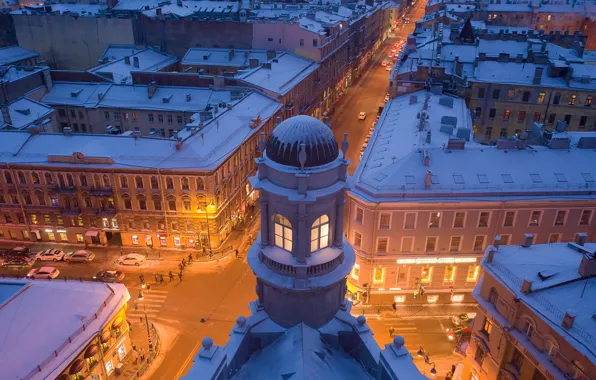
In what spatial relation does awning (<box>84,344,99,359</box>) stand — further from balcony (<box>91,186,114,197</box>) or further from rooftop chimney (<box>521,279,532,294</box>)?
rooftop chimney (<box>521,279,532,294</box>)

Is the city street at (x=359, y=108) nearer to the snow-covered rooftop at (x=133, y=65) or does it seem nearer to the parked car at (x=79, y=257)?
the snow-covered rooftop at (x=133, y=65)

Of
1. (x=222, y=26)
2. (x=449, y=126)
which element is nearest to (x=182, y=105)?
(x=222, y=26)

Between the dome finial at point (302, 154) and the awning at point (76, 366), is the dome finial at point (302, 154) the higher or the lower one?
the higher one

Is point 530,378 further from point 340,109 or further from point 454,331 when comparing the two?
point 340,109

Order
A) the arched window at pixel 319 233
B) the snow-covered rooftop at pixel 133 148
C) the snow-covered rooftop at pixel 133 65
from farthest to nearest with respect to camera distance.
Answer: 1. the snow-covered rooftop at pixel 133 65
2. the snow-covered rooftop at pixel 133 148
3. the arched window at pixel 319 233

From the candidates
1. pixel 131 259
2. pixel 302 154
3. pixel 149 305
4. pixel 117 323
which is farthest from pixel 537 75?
pixel 302 154

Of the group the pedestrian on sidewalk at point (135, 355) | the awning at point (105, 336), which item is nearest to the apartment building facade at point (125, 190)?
the pedestrian on sidewalk at point (135, 355)

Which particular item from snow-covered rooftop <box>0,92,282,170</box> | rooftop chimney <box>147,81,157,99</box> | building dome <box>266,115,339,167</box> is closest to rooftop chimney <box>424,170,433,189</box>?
snow-covered rooftop <box>0,92,282,170</box>
